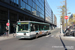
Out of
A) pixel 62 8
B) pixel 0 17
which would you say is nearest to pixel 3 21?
pixel 0 17

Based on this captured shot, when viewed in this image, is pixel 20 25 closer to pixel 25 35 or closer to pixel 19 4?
pixel 25 35

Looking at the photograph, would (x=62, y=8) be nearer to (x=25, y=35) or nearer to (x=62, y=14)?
(x=62, y=14)

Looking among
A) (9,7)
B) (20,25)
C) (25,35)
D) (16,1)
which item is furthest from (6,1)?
(25,35)

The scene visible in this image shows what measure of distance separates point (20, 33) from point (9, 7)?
11493mm

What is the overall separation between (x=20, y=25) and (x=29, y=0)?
22.7 m

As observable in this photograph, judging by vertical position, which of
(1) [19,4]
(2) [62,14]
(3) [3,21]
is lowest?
(3) [3,21]

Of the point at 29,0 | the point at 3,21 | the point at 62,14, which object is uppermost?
the point at 29,0

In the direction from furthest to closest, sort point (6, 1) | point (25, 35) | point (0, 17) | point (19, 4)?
point (19, 4) → point (0, 17) → point (6, 1) → point (25, 35)

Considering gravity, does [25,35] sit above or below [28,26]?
below

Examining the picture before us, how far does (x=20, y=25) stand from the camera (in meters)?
12.8

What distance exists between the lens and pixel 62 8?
2941 centimetres

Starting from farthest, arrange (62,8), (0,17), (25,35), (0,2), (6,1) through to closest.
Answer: (62,8) → (0,17) → (6,1) → (0,2) → (25,35)

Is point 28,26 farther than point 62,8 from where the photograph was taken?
No

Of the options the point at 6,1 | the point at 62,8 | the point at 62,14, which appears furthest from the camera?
the point at 62,14
